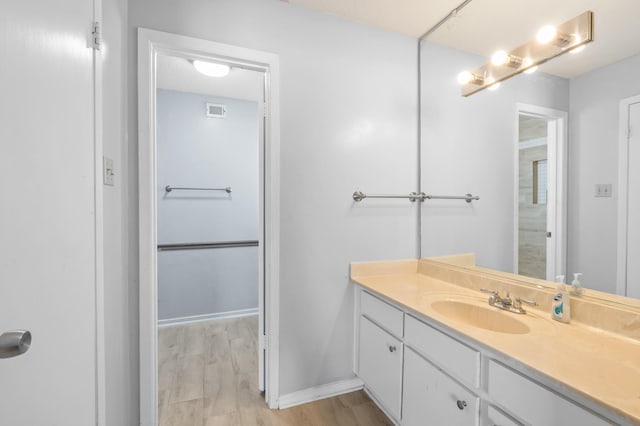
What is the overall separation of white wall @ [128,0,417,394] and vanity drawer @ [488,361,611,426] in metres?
1.02

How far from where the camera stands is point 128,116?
1.41 m

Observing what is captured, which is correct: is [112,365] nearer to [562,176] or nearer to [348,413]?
[348,413]

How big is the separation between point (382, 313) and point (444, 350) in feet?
1.49

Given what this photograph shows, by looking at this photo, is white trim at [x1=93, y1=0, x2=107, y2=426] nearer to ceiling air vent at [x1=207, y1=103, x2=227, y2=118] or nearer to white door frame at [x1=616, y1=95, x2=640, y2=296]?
white door frame at [x1=616, y1=95, x2=640, y2=296]

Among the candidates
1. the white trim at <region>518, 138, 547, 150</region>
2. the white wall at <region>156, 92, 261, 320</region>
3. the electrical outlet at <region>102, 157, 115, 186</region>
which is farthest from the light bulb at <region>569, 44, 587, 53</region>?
the white wall at <region>156, 92, 261, 320</region>

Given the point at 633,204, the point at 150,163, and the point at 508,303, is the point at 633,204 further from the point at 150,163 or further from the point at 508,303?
the point at 150,163

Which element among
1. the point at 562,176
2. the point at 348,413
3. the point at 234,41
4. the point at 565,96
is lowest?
the point at 348,413

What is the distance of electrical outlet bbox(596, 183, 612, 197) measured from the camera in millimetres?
1165

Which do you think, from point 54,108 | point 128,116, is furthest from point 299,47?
point 54,108

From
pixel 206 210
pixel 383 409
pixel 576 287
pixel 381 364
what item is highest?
pixel 206 210

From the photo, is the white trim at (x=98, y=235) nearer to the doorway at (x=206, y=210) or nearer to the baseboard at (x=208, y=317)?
the doorway at (x=206, y=210)

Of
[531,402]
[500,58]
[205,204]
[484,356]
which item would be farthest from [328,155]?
[205,204]

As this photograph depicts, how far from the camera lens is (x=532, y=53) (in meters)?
1.36

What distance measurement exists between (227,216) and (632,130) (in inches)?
124
